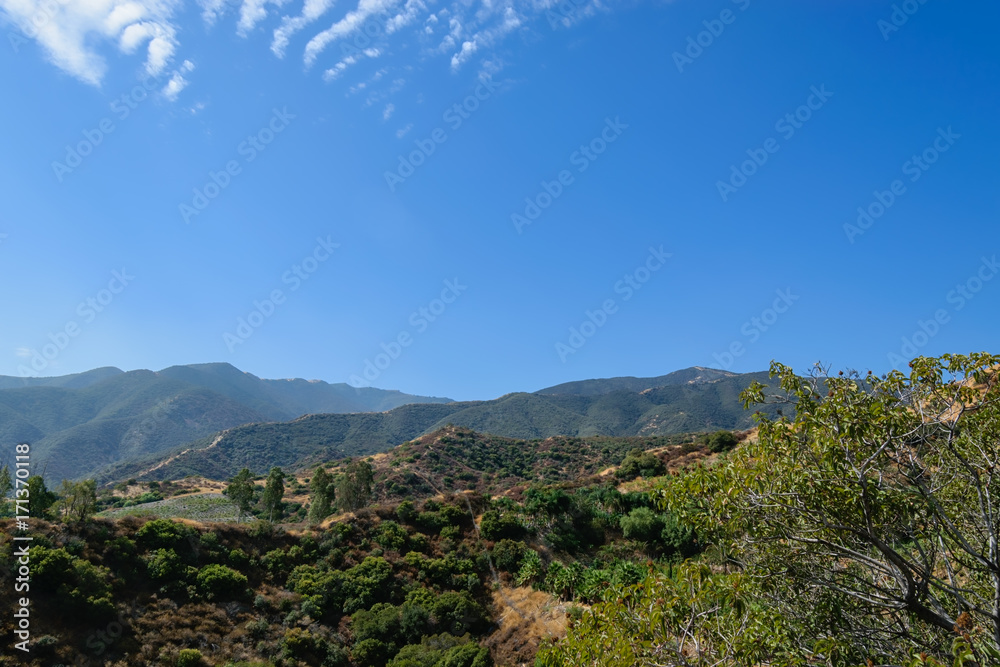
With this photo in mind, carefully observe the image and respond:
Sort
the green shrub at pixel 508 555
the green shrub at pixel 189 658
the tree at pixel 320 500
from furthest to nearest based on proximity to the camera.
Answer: the tree at pixel 320 500, the green shrub at pixel 508 555, the green shrub at pixel 189 658

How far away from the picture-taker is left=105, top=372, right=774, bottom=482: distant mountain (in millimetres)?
91438

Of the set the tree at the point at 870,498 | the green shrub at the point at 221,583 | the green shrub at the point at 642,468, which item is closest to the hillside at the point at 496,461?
the green shrub at the point at 642,468

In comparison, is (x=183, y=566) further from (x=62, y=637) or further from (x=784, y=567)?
(x=784, y=567)

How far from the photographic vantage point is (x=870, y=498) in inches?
196

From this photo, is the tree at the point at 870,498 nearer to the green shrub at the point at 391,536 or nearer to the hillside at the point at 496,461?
the green shrub at the point at 391,536

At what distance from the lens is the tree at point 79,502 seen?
67.0ft

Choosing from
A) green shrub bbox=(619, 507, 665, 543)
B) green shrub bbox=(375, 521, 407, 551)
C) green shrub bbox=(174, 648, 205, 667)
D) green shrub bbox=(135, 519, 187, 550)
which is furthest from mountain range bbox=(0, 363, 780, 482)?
green shrub bbox=(619, 507, 665, 543)

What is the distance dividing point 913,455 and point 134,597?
24.5 m

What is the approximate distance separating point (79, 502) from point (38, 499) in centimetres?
237

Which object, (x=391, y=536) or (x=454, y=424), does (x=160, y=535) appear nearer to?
(x=391, y=536)

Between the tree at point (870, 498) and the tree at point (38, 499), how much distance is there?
28.0 metres

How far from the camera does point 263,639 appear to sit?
1731 centimetres

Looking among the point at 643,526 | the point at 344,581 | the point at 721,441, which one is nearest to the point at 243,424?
the point at 344,581

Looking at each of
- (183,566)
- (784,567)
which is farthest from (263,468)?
(784,567)
